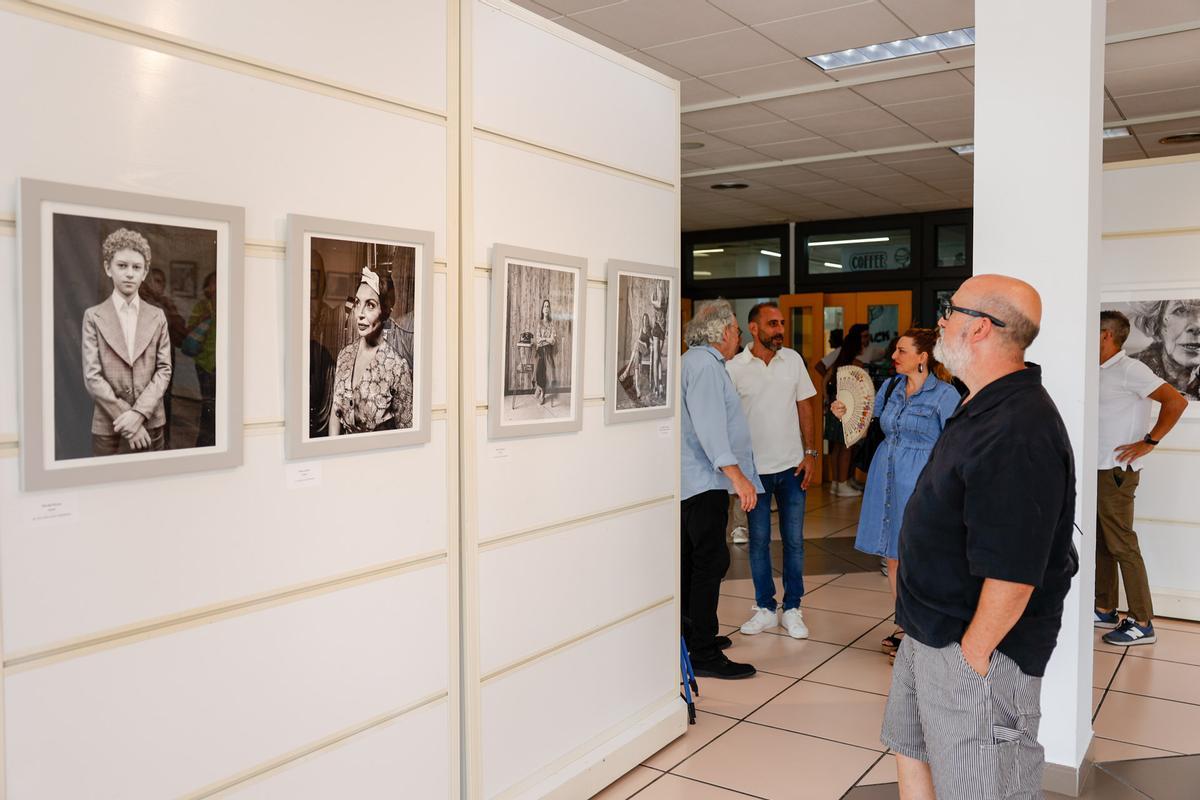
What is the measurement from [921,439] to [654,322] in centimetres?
145

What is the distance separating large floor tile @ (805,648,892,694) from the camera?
4418mm

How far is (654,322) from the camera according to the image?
362 cm

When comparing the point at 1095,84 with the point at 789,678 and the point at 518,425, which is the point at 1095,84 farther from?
the point at 789,678

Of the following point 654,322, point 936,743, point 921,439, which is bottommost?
point 936,743

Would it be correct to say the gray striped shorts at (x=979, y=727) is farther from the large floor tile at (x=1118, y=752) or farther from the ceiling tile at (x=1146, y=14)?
the ceiling tile at (x=1146, y=14)

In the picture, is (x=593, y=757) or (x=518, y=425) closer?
(x=518, y=425)

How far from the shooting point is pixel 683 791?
336 centimetres

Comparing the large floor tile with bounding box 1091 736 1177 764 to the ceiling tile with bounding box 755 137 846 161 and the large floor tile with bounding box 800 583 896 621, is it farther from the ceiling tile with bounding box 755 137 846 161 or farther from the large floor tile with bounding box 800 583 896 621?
the ceiling tile with bounding box 755 137 846 161

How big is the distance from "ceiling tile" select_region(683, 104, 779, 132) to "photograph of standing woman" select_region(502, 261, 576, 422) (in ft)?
14.4

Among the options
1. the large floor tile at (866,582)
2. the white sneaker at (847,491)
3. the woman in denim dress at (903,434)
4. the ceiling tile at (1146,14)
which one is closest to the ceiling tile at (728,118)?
the ceiling tile at (1146,14)

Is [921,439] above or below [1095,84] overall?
below

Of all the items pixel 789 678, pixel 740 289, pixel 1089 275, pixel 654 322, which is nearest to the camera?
pixel 1089 275

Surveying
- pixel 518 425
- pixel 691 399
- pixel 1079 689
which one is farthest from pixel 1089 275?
pixel 518 425

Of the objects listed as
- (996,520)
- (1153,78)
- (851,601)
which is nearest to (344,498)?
(996,520)
